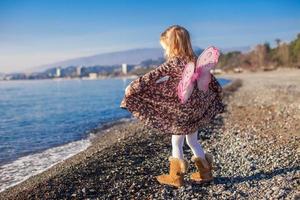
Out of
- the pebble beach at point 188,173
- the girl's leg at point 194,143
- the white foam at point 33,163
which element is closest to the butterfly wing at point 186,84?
the girl's leg at point 194,143

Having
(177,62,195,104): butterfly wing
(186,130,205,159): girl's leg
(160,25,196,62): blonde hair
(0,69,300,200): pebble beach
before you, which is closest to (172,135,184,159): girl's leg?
(186,130,205,159): girl's leg

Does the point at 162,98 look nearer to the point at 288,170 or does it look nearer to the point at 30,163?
the point at 288,170

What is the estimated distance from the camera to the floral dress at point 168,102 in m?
7.74

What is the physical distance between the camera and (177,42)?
7496mm

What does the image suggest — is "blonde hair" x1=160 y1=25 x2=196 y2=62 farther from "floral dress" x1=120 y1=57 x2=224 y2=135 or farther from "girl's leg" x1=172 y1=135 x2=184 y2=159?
"girl's leg" x1=172 y1=135 x2=184 y2=159

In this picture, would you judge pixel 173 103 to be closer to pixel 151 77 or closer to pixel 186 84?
pixel 186 84

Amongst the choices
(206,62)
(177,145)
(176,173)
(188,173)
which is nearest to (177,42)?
(206,62)

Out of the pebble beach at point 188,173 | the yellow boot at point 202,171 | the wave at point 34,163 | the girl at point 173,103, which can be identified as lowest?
the wave at point 34,163

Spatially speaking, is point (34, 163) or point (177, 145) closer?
point (177, 145)

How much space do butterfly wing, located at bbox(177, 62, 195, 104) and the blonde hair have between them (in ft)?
0.62

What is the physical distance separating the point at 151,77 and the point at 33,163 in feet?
24.4

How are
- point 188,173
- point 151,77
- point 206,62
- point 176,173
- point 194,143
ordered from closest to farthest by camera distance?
1. point 206,62
2. point 151,77
3. point 176,173
4. point 194,143
5. point 188,173

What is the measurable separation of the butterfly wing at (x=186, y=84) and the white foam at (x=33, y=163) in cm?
510

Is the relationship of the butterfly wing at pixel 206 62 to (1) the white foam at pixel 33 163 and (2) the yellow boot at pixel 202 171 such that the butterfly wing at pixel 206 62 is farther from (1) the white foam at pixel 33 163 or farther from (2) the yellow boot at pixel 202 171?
(1) the white foam at pixel 33 163
